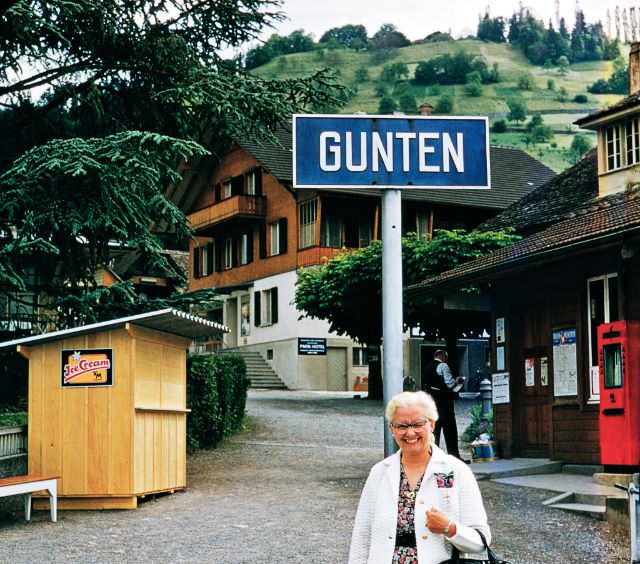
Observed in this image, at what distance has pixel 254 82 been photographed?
2086cm

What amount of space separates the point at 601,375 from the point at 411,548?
8250 millimetres

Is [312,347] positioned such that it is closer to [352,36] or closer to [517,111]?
[517,111]

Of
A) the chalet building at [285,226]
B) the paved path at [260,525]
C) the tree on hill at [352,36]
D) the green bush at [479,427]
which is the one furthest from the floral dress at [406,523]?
the tree on hill at [352,36]

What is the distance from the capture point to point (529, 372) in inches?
742

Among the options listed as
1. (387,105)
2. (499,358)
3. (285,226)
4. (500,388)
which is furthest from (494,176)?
(387,105)

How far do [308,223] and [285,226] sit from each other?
1.91 metres

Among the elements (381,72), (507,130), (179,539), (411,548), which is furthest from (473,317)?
(381,72)

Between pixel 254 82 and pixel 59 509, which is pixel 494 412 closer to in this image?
pixel 254 82

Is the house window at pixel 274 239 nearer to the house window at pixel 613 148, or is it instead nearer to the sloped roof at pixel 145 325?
the house window at pixel 613 148

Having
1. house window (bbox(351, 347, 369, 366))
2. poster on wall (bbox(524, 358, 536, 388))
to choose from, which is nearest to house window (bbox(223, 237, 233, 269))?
house window (bbox(351, 347, 369, 366))

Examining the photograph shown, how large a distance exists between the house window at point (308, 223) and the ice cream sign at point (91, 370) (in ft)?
111

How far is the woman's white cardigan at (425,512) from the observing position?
16.9ft

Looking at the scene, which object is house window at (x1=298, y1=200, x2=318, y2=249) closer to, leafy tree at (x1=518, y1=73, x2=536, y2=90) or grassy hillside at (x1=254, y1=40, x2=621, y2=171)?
grassy hillside at (x1=254, y1=40, x2=621, y2=171)

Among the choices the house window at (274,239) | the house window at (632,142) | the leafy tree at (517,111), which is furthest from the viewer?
the leafy tree at (517,111)
